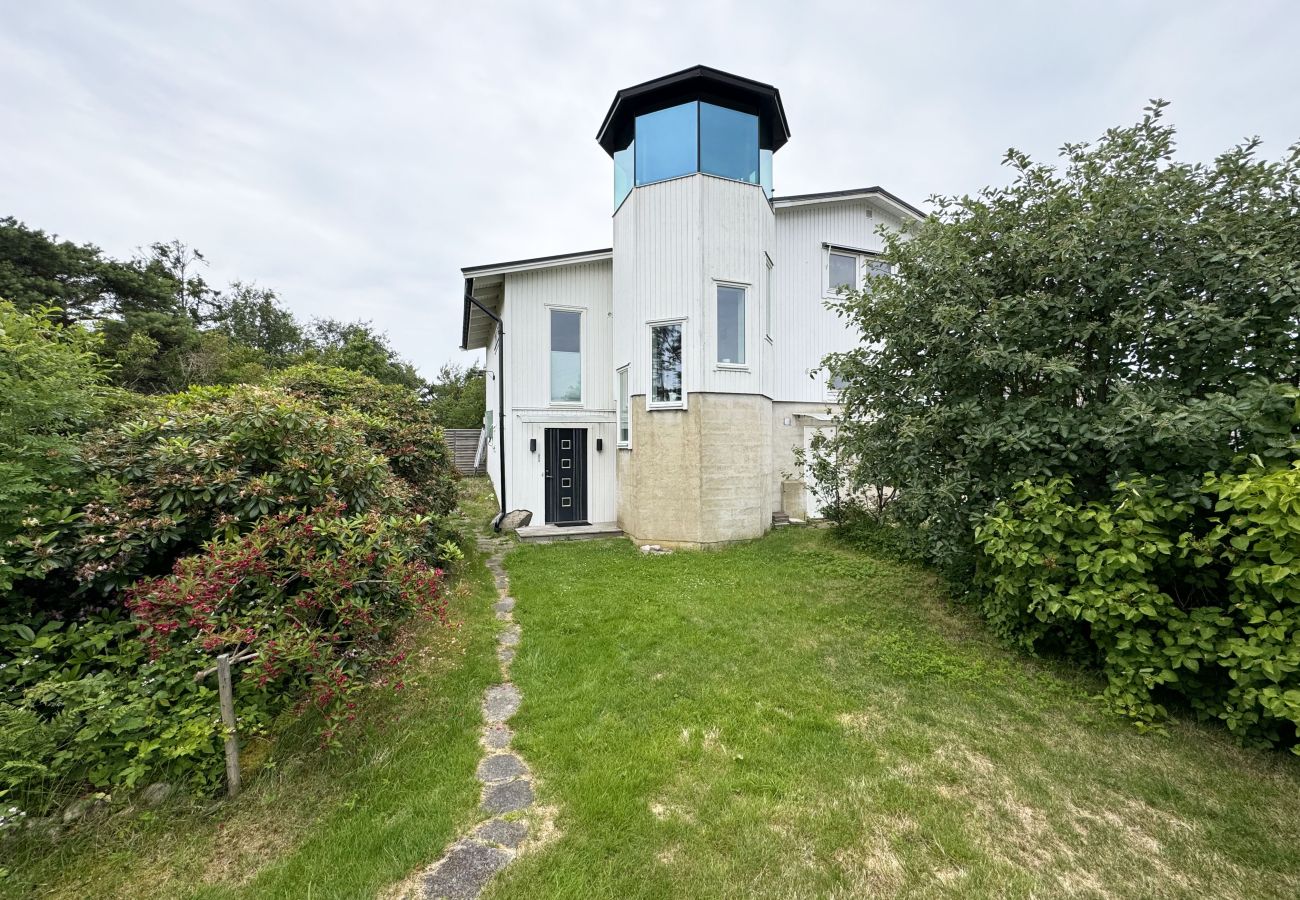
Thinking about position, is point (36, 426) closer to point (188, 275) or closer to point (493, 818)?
point (493, 818)

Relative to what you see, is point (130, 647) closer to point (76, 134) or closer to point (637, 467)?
point (637, 467)

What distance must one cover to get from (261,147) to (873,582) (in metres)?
15.9

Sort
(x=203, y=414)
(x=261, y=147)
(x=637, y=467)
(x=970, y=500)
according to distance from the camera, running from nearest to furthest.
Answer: (x=203, y=414)
(x=970, y=500)
(x=637, y=467)
(x=261, y=147)

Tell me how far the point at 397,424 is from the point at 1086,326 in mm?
7864

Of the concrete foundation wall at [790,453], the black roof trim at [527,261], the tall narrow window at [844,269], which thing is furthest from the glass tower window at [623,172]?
the concrete foundation wall at [790,453]

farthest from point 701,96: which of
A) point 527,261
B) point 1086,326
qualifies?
point 1086,326

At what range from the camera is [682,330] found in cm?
893

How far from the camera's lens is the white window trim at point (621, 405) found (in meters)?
9.77

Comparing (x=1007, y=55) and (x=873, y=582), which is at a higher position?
(x=1007, y=55)

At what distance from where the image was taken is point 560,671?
4215 millimetres

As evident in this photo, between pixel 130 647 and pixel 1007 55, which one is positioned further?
pixel 1007 55

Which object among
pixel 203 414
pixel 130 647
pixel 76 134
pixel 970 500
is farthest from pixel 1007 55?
pixel 76 134

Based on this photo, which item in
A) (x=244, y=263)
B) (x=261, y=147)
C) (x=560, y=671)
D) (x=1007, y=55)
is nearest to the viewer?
(x=560, y=671)

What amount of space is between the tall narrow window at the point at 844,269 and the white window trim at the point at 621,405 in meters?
5.74
